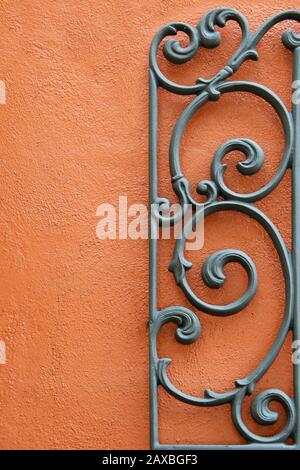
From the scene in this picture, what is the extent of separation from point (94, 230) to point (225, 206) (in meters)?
0.28

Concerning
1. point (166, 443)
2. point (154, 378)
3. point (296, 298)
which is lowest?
point (166, 443)

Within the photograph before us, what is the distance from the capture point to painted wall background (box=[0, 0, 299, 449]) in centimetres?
180

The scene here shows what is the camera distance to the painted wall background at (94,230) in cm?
180

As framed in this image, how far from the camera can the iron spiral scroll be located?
1.78 metres

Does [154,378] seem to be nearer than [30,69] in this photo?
Yes

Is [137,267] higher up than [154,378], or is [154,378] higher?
[137,267]

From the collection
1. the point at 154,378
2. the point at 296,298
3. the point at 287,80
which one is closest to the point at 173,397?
the point at 154,378

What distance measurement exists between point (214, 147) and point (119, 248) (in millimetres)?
298

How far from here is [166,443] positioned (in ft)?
5.85

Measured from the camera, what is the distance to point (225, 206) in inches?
72.5

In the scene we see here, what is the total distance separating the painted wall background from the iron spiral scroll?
3cm

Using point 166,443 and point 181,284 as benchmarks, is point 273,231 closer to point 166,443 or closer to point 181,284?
point 181,284

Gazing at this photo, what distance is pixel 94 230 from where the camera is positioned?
6.10 ft

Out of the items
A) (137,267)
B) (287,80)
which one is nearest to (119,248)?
(137,267)
